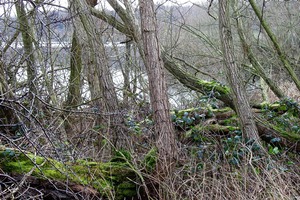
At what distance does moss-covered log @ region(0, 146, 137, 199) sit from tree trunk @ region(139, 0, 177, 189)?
1.92 feet

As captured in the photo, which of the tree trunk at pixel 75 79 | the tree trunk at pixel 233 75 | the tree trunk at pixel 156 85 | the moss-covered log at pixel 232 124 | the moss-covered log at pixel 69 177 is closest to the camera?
the moss-covered log at pixel 69 177

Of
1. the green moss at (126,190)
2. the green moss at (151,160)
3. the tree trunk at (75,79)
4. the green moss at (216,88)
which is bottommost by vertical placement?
the green moss at (126,190)

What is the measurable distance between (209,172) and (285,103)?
218 centimetres

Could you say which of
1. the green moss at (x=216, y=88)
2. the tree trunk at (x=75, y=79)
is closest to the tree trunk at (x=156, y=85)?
the green moss at (x=216, y=88)

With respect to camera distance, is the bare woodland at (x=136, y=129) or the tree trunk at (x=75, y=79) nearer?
the bare woodland at (x=136, y=129)

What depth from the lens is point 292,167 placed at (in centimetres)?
536

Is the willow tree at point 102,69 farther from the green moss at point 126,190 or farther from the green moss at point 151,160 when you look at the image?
the green moss at point 126,190

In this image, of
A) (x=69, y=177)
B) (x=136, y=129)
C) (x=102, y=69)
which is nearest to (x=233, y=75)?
(x=136, y=129)

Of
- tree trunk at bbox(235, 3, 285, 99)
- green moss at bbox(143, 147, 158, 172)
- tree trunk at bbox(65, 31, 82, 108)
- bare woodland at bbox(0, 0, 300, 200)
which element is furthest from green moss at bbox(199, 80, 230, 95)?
tree trunk at bbox(65, 31, 82, 108)

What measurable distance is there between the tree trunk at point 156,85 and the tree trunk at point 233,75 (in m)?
1.01

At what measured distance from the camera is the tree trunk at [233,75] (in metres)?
5.27

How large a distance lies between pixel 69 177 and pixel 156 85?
5.33 feet

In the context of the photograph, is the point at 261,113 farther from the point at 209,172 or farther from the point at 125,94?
the point at 125,94

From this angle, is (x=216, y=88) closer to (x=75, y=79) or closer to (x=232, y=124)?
(x=232, y=124)
